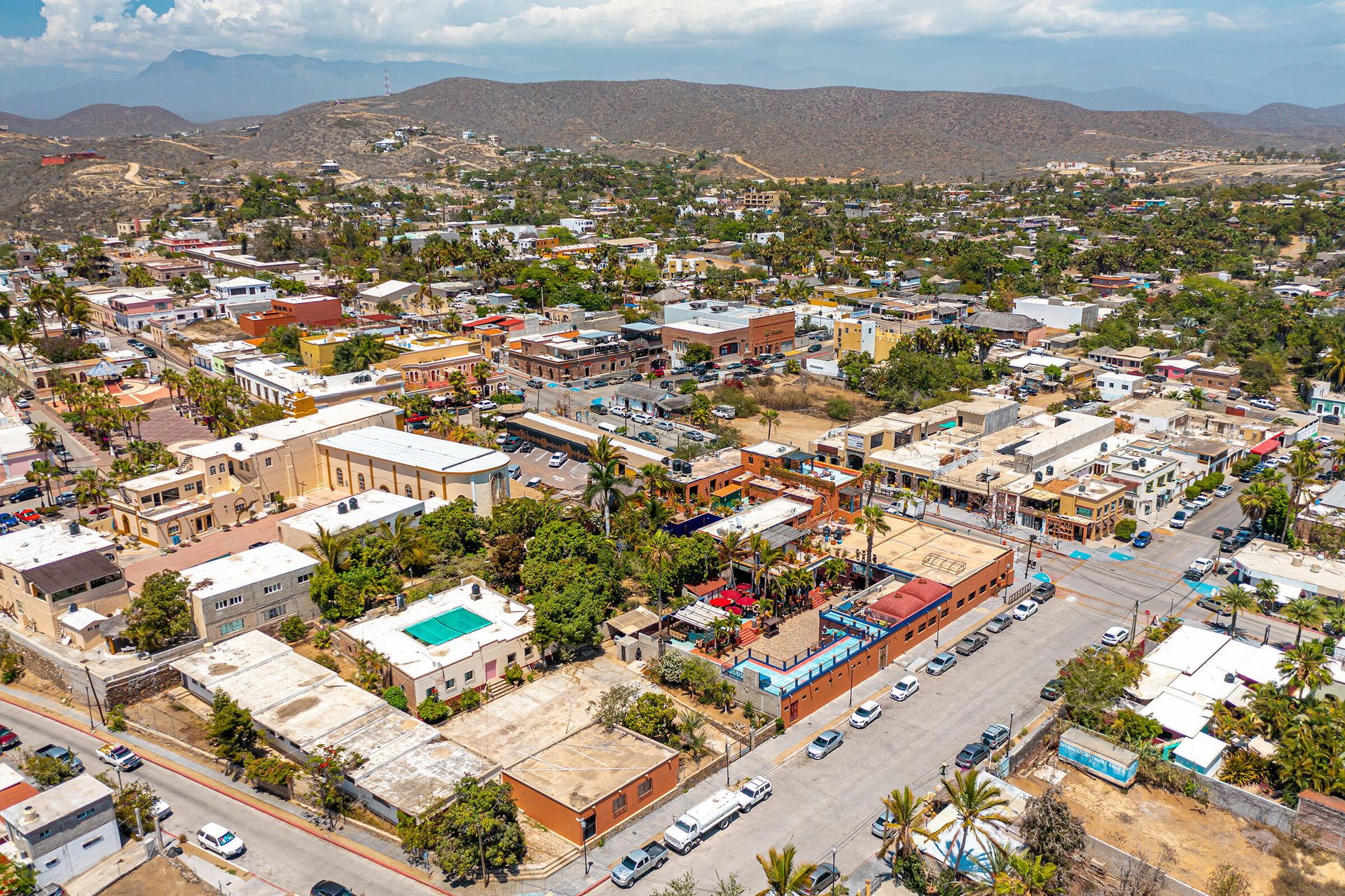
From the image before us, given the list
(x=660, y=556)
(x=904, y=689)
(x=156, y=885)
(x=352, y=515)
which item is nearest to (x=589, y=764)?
(x=660, y=556)

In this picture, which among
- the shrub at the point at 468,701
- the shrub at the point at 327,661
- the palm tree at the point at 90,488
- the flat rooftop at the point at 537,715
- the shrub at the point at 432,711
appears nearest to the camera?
the flat rooftop at the point at 537,715

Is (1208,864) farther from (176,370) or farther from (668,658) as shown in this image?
(176,370)

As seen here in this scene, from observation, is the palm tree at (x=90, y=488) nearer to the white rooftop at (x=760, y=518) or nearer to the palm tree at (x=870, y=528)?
the white rooftop at (x=760, y=518)

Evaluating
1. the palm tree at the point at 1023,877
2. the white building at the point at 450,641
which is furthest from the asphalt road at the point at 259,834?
the palm tree at the point at 1023,877

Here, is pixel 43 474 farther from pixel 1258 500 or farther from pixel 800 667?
pixel 1258 500

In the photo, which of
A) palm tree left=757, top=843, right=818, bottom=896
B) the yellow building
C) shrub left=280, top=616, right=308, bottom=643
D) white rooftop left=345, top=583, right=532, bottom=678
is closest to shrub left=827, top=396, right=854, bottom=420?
the yellow building

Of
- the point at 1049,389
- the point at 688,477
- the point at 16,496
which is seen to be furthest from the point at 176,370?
the point at 1049,389
